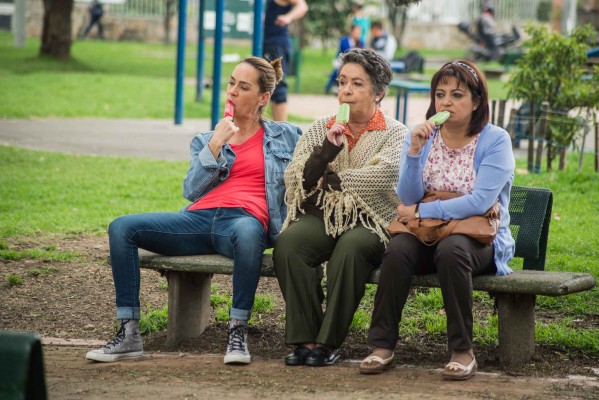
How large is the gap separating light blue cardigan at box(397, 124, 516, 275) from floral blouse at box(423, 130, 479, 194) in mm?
41

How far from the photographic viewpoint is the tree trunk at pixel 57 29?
2341 centimetres

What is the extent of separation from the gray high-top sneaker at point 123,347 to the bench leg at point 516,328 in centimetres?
178

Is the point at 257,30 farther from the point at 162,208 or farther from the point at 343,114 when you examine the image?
the point at 343,114

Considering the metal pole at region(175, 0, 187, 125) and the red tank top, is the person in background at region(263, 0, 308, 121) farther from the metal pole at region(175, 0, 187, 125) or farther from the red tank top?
the red tank top

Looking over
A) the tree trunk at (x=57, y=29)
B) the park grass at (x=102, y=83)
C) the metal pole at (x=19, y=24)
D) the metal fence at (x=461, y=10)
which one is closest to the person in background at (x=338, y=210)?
the park grass at (x=102, y=83)

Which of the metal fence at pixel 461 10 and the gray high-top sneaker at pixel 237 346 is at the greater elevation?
the metal fence at pixel 461 10

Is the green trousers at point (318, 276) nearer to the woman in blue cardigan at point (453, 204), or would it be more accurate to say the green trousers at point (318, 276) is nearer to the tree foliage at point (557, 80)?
the woman in blue cardigan at point (453, 204)

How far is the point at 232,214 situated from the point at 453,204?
1.15 meters

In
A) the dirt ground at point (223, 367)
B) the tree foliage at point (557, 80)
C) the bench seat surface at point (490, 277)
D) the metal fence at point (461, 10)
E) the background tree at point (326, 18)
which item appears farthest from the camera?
the metal fence at point (461, 10)

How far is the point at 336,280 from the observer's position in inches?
191

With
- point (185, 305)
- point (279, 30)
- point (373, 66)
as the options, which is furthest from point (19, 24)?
point (373, 66)

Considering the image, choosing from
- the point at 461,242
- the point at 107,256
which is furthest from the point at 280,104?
the point at 461,242

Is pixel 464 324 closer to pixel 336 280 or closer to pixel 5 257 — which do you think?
pixel 336 280

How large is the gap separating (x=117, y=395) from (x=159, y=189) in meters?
5.27
